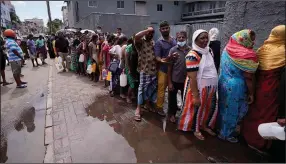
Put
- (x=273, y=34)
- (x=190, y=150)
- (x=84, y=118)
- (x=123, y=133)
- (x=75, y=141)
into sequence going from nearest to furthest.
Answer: (x=273, y=34) → (x=190, y=150) → (x=75, y=141) → (x=123, y=133) → (x=84, y=118)

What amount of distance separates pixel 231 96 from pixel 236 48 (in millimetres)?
676

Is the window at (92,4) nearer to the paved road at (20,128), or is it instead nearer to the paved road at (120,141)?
the paved road at (20,128)

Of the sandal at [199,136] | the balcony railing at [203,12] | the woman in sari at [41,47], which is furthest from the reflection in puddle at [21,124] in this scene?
the balcony railing at [203,12]

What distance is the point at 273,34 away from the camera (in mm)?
2398

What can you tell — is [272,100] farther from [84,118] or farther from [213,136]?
[84,118]

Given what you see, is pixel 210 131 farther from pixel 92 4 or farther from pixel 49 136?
pixel 92 4

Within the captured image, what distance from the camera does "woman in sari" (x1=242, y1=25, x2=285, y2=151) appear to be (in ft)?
7.73

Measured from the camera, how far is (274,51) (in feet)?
7.82

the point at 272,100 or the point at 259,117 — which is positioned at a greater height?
the point at 272,100

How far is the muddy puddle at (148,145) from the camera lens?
2680 mm

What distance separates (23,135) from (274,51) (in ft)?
13.3

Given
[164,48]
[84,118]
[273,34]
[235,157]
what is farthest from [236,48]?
[84,118]

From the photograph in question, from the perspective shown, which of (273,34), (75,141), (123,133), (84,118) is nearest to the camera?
(273,34)

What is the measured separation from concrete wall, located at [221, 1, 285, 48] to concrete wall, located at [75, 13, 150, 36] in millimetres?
13289
